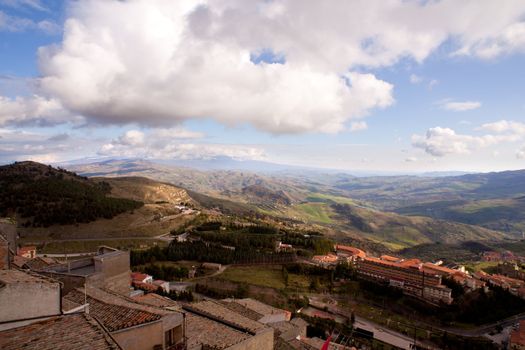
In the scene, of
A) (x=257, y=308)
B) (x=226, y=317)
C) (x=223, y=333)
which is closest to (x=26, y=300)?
(x=223, y=333)

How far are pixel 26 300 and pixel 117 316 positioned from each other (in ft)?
11.9

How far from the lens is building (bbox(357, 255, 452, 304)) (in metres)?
73.1

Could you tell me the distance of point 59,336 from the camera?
8.01 metres

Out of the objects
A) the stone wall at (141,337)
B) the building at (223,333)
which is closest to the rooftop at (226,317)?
the building at (223,333)

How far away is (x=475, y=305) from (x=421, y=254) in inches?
4061

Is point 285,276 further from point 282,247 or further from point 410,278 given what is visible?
point 410,278

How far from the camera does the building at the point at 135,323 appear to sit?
1109cm

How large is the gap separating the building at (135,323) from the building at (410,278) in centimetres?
7283

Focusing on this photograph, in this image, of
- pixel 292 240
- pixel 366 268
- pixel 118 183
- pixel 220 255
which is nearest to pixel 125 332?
pixel 220 255

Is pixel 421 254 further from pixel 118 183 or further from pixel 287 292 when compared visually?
pixel 118 183

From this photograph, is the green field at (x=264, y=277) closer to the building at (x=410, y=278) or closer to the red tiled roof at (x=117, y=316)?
the building at (x=410, y=278)

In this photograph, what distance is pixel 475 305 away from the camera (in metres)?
68.0

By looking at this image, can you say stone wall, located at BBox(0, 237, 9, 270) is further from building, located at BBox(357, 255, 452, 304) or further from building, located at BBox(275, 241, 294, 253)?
building, located at BBox(275, 241, 294, 253)

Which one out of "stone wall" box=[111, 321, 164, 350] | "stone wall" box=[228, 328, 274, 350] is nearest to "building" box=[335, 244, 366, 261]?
"stone wall" box=[228, 328, 274, 350]
